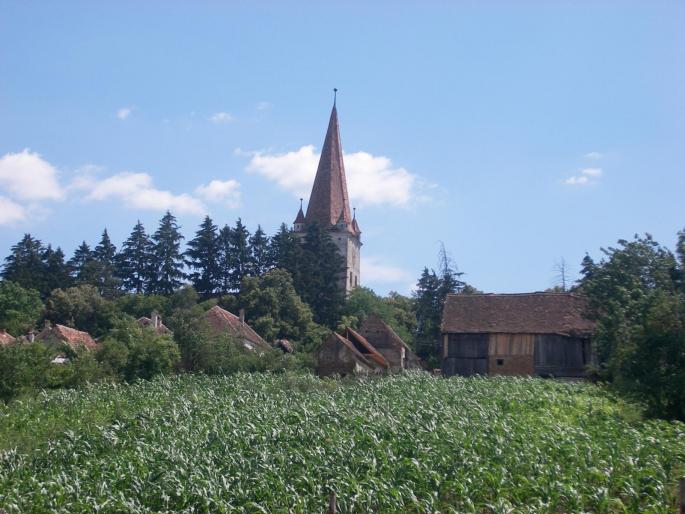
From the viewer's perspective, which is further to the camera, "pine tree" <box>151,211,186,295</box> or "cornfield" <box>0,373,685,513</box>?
"pine tree" <box>151,211,186,295</box>

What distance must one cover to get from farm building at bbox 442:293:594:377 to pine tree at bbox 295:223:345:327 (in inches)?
991

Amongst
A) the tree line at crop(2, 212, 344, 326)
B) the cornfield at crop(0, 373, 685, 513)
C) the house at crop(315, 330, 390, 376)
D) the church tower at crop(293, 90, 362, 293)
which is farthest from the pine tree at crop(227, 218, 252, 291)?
the cornfield at crop(0, 373, 685, 513)

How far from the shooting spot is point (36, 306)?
207ft

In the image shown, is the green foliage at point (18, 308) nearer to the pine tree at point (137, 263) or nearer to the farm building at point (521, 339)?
the pine tree at point (137, 263)

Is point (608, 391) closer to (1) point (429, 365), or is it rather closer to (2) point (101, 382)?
(2) point (101, 382)

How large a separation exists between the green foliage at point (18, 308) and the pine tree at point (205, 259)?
13412mm

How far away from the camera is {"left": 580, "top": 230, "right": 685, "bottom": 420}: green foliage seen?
68.0 ft

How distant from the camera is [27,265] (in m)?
70.2

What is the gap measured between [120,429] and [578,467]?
10.7m

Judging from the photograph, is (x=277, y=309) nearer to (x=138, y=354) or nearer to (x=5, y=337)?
(x=5, y=337)

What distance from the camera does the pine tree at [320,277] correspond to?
66812mm

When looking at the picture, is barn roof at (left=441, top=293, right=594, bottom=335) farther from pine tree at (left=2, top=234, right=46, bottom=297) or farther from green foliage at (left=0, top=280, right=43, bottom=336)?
pine tree at (left=2, top=234, right=46, bottom=297)

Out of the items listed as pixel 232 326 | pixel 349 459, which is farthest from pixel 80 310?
pixel 349 459

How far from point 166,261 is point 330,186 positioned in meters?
22.7
